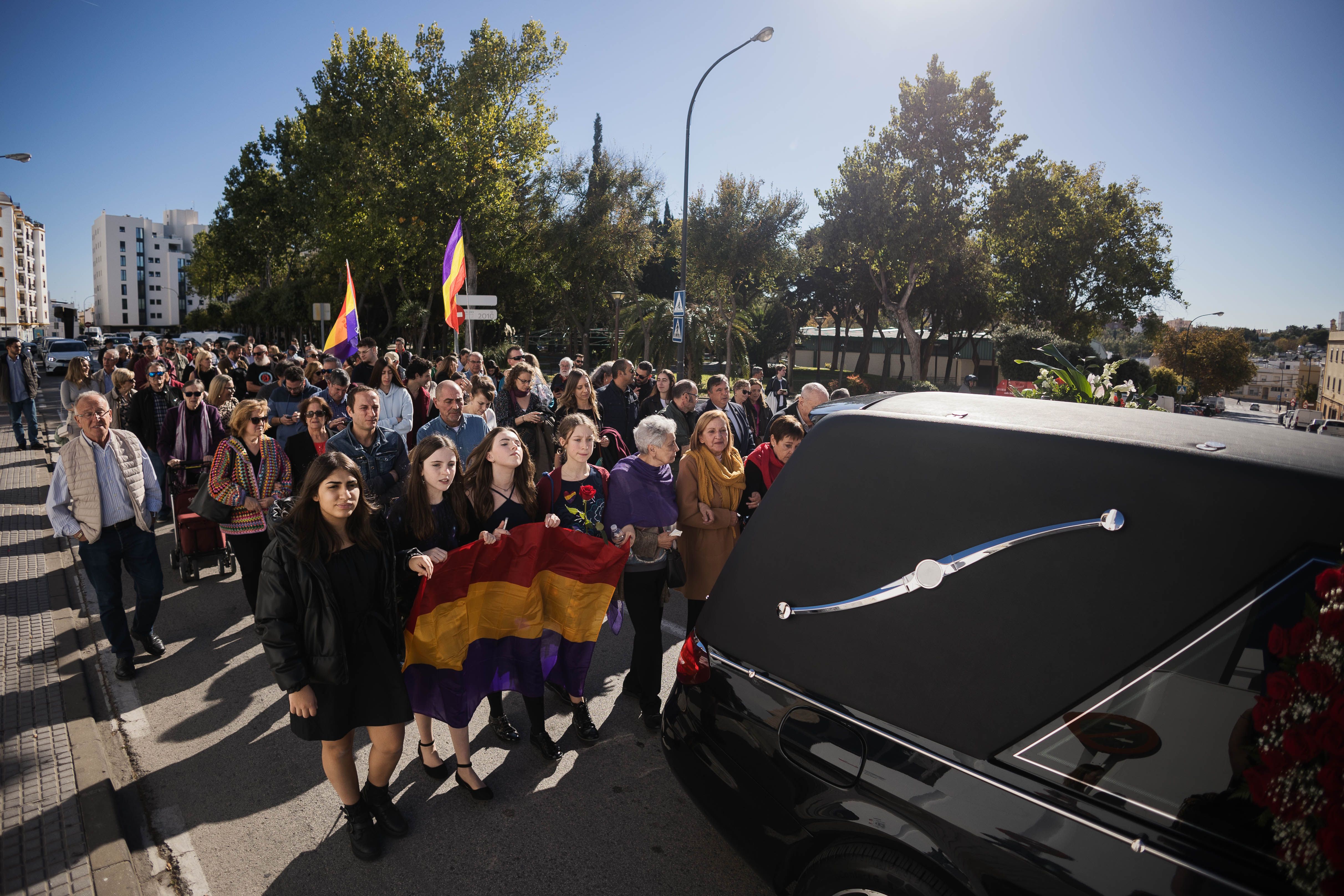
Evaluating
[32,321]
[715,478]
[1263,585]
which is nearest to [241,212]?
[715,478]

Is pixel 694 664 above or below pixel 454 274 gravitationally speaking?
below

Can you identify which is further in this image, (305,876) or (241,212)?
(241,212)

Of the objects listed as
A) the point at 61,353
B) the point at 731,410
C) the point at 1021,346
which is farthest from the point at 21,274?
the point at 731,410

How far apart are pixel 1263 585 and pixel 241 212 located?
5520 centimetres

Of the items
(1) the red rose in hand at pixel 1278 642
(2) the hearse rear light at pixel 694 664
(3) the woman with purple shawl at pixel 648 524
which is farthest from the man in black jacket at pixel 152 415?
(1) the red rose in hand at pixel 1278 642

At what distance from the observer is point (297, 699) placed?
3152 mm

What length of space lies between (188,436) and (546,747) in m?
5.25

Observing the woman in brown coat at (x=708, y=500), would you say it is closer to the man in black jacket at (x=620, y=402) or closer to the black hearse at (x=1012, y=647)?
the black hearse at (x=1012, y=647)

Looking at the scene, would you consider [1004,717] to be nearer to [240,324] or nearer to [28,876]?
[28,876]

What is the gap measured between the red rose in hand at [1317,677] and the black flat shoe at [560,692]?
155 inches

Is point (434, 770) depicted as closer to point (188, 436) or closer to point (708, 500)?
point (708, 500)

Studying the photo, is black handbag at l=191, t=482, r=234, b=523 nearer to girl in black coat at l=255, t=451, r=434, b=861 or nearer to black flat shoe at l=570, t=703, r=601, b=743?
girl in black coat at l=255, t=451, r=434, b=861

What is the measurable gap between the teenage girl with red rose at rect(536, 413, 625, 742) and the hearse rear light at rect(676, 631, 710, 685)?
4.59 feet

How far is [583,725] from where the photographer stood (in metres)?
4.39
